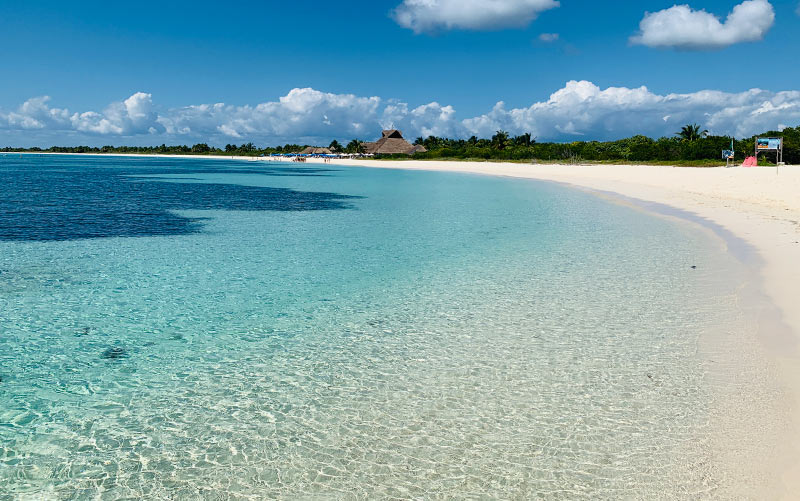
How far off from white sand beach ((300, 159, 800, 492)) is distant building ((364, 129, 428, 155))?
66583 millimetres

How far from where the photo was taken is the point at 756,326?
6.89 meters

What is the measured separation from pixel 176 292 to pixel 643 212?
1752 centimetres

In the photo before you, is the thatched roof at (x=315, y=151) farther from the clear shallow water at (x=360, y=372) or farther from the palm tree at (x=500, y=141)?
the clear shallow water at (x=360, y=372)

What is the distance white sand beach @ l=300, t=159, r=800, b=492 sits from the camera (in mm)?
5332

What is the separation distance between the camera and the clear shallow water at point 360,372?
4.02 m

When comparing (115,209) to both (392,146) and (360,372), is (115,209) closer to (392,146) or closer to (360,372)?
(360,372)

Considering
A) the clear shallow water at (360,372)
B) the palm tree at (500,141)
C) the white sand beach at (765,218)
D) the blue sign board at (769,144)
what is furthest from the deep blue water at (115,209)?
the palm tree at (500,141)

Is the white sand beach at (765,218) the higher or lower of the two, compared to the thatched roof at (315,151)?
lower

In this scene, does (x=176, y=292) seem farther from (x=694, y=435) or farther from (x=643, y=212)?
(x=643, y=212)

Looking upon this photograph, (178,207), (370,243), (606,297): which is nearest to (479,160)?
(178,207)

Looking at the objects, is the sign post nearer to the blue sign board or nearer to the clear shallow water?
the blue sign board

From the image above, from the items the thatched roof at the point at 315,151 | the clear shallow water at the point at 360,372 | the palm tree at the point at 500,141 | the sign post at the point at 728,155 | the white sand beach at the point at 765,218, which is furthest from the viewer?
the thatched roof at the point at 315,151

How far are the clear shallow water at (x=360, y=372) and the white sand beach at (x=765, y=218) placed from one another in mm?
647

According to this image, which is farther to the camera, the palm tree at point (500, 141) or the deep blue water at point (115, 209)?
the palm tree at point (500, 141)
